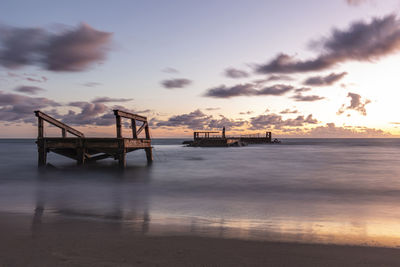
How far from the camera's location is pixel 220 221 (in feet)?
27.9

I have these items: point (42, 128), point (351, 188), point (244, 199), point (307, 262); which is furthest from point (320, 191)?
point (42, 128)

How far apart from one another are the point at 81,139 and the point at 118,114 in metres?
4.20

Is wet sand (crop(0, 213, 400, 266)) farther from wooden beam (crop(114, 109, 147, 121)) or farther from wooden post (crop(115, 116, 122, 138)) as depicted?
wooden beam (crop(114, 109, 147, 121))

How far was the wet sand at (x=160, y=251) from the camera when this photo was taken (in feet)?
16.9

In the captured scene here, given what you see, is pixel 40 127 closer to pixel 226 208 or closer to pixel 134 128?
pixel 134 128

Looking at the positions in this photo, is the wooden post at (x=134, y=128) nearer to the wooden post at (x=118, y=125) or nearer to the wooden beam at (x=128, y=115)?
the wooden beam at (x=128, y=115)

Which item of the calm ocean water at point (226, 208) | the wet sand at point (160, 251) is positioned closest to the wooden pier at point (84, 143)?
the calm ocean water at point (226, 208)

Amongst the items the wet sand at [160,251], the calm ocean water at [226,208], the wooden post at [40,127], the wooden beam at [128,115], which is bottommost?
the calm ocean water at [226,208]

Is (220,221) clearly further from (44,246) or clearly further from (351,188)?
(351,188)

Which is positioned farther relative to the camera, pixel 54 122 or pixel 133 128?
pixel 133 128

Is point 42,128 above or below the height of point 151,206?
above

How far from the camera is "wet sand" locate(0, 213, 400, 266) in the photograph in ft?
16.9

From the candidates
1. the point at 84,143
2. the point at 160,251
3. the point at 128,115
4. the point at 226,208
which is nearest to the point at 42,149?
the point at 84,143

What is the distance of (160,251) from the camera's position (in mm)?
5656
